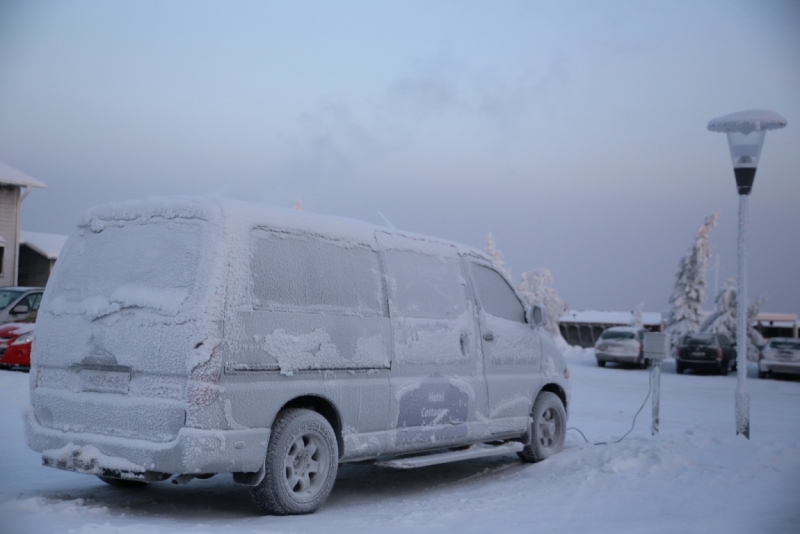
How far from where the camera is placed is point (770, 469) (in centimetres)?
862

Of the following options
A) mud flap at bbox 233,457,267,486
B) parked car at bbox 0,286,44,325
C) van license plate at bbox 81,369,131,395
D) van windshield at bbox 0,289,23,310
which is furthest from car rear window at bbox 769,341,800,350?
van license plate at bbox 81,369,131,395

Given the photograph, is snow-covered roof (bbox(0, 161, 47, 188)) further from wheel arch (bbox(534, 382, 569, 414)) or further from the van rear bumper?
the van rear bumper

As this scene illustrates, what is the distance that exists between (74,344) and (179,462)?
141 centimetres

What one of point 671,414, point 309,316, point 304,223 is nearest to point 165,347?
point 309,316

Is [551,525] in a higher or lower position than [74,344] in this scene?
lower

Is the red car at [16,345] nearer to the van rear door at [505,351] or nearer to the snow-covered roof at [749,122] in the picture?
the van rear door at [505,351]

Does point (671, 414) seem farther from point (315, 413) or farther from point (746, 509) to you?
point (315, 413)

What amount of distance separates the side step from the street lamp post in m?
3.32

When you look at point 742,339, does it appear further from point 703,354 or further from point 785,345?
point 703,354

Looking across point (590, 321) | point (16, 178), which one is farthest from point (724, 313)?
point (590, 321)

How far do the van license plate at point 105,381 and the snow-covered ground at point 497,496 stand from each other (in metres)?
0.85

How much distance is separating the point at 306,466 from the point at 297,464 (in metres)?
0.08

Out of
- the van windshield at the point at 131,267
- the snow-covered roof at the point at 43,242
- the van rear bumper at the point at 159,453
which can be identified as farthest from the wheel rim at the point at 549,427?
the snow-covered roof at the point at 43,242

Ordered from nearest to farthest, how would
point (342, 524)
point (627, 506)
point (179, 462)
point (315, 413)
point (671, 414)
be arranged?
1. point (179, 462)
2. point (342, 524)
3. point (315, 413)
4. point (627, 506)
5. point (671, 414)
